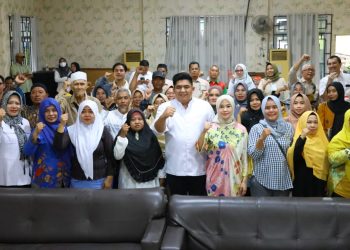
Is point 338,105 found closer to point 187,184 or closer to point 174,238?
point 187,184

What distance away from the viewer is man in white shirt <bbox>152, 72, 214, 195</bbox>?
3.29 m

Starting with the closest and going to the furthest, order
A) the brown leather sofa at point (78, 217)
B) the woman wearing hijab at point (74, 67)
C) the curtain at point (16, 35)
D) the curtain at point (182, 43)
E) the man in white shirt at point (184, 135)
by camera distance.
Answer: the brown leather sofa at point (78, 217) → the man in white shirt at point (184, 135) → the curtain at point (16, 35) → the woman wearing hijab at point (74, 67) → the curtain at point (182, 43)

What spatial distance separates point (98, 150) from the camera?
3.23 m

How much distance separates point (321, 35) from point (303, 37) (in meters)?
0.41

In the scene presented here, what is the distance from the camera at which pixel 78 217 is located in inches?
118

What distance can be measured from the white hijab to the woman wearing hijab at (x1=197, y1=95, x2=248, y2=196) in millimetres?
757

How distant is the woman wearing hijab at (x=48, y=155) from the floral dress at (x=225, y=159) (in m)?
1.05

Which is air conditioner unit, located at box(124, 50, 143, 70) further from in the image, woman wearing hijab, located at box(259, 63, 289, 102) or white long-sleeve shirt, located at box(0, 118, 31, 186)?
white long-sleeve shirt, located at box(0, 118, 31, 186)

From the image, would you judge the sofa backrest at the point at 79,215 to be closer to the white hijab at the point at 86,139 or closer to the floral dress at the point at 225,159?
the white hijab at the point at 86,139

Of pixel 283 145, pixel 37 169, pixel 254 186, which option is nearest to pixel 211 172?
pixel 254 186

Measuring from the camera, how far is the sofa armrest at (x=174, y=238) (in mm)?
2637

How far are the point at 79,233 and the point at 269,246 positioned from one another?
1249mm

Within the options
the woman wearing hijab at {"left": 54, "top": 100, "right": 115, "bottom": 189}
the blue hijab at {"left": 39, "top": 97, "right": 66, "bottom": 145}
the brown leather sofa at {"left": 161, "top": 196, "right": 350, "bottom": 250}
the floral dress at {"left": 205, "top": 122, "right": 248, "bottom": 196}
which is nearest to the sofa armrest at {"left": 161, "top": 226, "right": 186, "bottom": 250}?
the brown leather sofa at {"left": 161, "top": 196, "right": 350, "bottom": 250}

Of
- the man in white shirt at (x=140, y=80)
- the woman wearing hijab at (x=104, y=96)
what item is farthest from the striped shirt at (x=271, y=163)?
the man in white shirt at (x=140, y=80)
